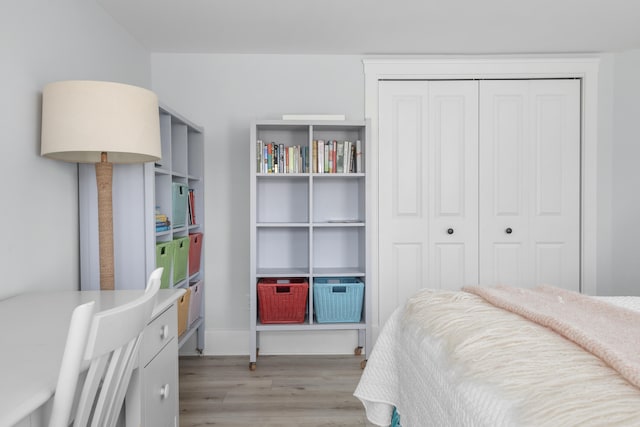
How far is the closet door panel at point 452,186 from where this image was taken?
3381 mm

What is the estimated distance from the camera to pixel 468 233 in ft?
11.1

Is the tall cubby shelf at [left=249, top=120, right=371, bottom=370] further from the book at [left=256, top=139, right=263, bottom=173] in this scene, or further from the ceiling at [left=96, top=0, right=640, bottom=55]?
the ceiling at [left=96, top=0, right=640, bottom=55]

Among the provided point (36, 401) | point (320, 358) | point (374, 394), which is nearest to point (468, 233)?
point (320, 358)

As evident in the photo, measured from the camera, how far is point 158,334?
1.55m

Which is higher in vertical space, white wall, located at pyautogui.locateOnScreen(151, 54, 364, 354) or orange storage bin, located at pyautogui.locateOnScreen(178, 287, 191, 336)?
white wall, located at pyautogui.locateOnScreen(151, 54, 364, 354)

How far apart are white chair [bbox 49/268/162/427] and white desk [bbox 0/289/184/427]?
0.05m

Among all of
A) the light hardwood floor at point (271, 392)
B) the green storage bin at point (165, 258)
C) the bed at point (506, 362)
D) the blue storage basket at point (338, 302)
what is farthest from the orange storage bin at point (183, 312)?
the bed at point (506, 362)

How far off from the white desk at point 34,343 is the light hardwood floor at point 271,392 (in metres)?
0.99

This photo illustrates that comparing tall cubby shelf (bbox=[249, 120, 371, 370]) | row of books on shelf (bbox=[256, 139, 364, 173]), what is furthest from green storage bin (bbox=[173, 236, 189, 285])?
row of books on shelf (bbox=[256, 139, 364, 173])

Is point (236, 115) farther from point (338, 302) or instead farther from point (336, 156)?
point (338, 302)

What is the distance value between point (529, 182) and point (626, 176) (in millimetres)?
720

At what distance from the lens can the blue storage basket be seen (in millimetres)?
3029

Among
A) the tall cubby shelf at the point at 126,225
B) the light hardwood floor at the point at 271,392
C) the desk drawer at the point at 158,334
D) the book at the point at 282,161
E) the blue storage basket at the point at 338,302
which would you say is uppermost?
the book at the point at 282,161

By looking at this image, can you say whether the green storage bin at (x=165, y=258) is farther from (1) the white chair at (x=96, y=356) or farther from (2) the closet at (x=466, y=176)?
(2) the closet at (x=466, y=176)
